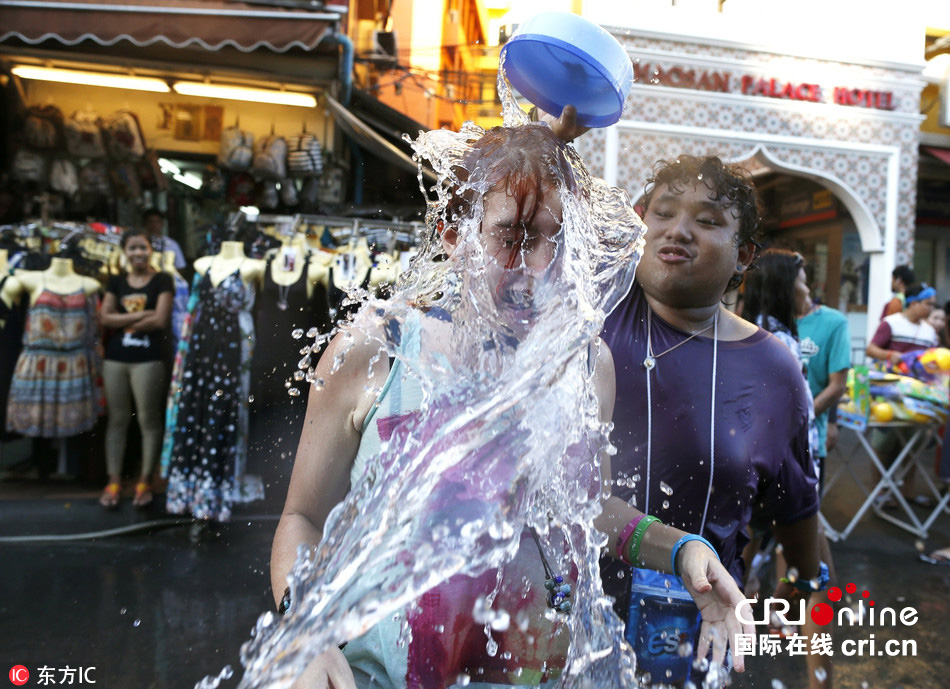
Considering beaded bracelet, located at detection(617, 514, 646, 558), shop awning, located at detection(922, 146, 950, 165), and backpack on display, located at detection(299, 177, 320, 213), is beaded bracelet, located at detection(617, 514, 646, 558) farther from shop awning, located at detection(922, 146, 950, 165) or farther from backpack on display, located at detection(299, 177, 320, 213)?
shop awning, located at detection(922, 146, 950, 165)

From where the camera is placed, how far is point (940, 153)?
9672 mm

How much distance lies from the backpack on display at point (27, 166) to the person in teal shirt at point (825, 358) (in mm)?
5676

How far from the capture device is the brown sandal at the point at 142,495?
14.7 ft

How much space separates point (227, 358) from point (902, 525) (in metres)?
4.94

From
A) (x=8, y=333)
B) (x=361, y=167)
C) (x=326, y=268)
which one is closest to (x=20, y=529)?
(x=8, y=333)

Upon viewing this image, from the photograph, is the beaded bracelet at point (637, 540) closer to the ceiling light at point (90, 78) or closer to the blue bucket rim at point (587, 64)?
the blue bucket rim at point (587, 64)

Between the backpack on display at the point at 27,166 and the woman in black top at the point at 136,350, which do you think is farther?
the backpack on display at the point at 27,166

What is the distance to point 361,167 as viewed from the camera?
6539mm

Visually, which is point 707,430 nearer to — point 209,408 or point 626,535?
point 626,535

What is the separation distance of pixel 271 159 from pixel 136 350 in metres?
2.05

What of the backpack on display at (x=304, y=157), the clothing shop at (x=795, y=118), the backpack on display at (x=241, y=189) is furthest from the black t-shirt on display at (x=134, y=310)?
the clothing shop at (x=795, y=118)

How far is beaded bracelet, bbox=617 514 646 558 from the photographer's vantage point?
141 cm

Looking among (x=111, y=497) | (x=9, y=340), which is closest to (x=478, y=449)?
(x=111, y=497)

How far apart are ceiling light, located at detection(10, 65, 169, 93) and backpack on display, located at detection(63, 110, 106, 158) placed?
477 mm
